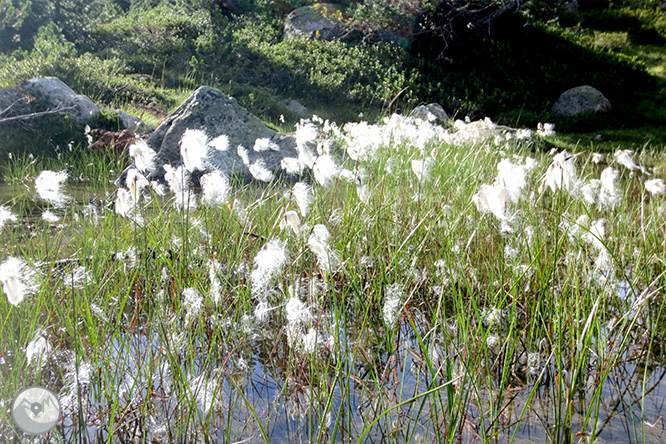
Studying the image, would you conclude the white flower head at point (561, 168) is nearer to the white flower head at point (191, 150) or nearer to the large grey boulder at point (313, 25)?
the white flower head at point (191, 150)

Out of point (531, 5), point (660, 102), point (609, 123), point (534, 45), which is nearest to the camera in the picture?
point (609, 123)

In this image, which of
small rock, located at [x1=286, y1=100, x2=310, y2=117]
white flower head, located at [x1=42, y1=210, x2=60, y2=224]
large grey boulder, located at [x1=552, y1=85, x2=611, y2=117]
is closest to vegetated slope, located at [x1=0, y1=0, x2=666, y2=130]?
small rock, located at [x1=286, y1=100, x2=310, y2=117]

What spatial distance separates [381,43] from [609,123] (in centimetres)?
678

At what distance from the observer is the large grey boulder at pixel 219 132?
20.8 ft

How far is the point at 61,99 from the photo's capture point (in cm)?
796

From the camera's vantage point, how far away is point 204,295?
2.12 m

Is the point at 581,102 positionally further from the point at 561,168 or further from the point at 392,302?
the point at 392,302

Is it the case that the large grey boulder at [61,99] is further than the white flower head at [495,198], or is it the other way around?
the large grey boulder at [61,99]

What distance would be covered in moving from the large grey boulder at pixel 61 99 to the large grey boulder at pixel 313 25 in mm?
8685

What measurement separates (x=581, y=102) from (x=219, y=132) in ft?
35.7

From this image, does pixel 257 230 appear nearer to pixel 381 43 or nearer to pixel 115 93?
pixel 115 93

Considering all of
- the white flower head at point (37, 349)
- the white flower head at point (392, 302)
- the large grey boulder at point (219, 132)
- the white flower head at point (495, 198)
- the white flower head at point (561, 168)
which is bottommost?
the large grey boulder at point (219, 132)

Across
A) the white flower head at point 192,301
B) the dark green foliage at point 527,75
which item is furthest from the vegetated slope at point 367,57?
the white flower head at point 192,301

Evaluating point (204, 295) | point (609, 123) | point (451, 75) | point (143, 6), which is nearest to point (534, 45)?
point (451, 75)
